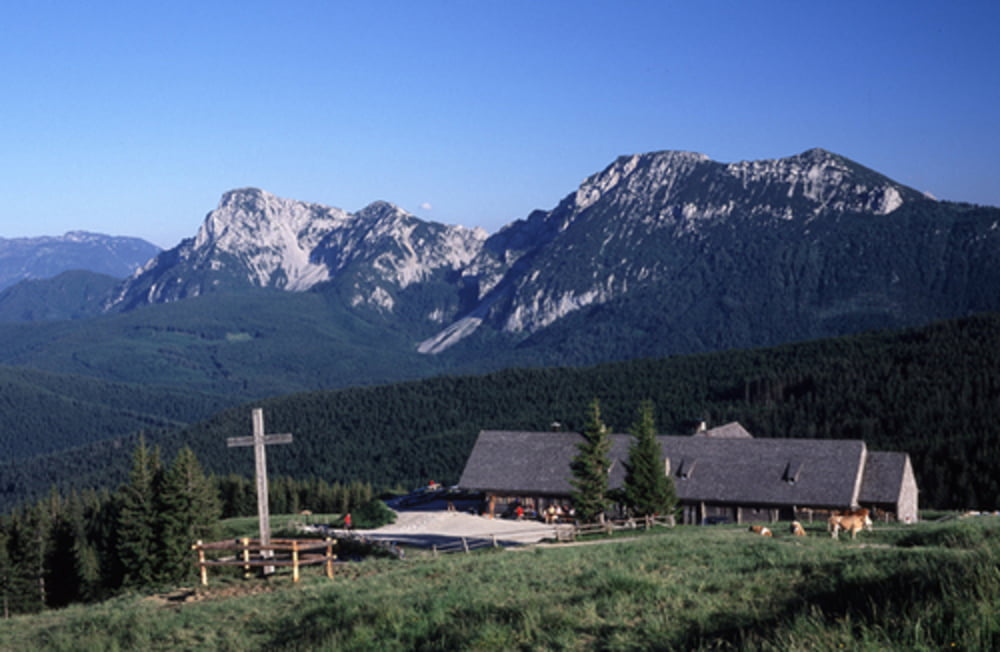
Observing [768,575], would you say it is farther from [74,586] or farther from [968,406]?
[968,406]

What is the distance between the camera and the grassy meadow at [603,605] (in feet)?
38.5

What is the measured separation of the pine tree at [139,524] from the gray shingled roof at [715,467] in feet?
76.1

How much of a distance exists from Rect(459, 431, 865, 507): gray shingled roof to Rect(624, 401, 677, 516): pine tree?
2.49 metres

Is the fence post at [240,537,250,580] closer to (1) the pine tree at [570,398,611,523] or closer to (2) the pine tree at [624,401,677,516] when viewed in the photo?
(2) the pine tree at [624,401,677,516]

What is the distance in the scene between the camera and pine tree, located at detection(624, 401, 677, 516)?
2052 inches

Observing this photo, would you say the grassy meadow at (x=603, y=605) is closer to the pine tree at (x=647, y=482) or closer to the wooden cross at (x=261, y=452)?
the wooden cross at (x=261, y=452)

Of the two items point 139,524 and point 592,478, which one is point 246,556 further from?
point 592,478

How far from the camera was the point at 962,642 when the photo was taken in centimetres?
1021

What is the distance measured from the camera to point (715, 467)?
6481cm

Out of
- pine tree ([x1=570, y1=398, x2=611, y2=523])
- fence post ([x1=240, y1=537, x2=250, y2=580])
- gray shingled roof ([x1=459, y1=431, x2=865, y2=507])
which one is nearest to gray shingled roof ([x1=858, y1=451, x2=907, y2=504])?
gray shingled roof ([x1=459, y1=431, x2=865, y2=507])

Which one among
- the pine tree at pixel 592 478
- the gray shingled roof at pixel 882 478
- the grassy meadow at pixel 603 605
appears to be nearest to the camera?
the grassy meadow at pixel 603 605

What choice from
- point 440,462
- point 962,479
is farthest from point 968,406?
point 440,462

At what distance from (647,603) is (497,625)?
272 cm

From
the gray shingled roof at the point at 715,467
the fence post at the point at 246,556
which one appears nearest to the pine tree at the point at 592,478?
the gray shingled roof at the point at 715,467
